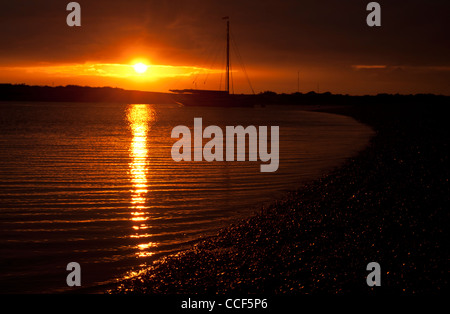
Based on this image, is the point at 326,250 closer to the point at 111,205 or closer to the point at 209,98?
the point at 111,205

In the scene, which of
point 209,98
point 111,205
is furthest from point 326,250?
point 209,98

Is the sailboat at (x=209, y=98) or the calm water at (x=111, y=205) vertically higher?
the sailboat at (x=209, y=98)

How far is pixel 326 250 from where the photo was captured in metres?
8.60

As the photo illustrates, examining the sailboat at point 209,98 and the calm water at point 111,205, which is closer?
the calm water at point 111,205

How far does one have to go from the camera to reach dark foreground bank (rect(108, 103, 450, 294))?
7.11m

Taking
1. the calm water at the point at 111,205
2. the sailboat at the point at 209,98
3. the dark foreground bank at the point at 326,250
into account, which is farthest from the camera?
the sailboat at the point at 209,98

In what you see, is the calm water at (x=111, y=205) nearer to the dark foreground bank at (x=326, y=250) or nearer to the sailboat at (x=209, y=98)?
the dark foreground bank at (x=326, y=250)

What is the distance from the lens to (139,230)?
460 inches

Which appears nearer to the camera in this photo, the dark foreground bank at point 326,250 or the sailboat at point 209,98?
the dark foreground bank at point 326,250

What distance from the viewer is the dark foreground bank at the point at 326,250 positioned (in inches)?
280

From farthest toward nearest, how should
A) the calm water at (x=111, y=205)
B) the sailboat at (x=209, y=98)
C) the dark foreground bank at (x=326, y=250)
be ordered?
the sailboat at (x=209, y=98), the calm water at (x=111, y=205), the dark foreground bank at (x=326, y=250)

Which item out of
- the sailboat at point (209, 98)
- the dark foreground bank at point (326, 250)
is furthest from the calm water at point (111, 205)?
the sailboat at point (209, 98)

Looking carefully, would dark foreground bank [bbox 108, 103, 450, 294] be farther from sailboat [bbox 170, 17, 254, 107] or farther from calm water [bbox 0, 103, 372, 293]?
sailboat [bbox 170, 17, 254, 107]

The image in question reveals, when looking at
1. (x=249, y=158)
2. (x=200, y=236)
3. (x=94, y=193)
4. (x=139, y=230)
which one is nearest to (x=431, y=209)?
(x=200, y=236)
